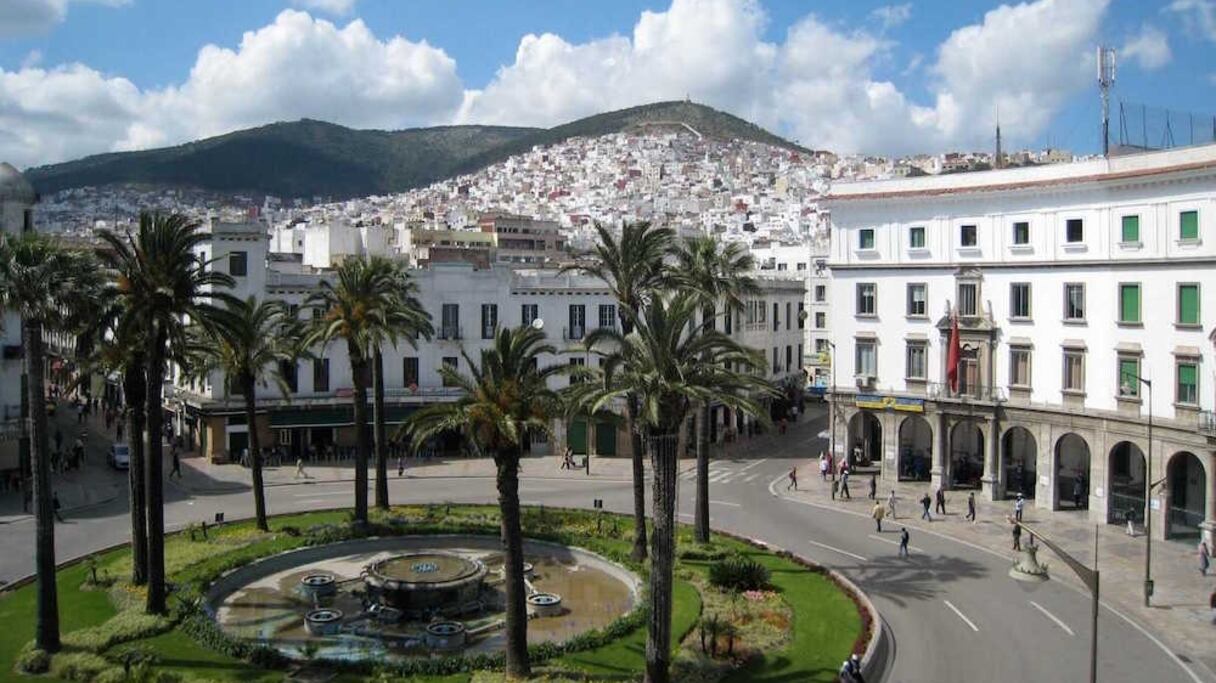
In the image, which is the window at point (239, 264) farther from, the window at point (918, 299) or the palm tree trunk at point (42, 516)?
the window at point (918, 299)

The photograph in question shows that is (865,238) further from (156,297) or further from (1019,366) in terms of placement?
(156,297)

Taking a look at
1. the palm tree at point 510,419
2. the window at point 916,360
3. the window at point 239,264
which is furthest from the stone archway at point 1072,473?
the window at point 239,264

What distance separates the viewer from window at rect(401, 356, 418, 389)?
6206 cm

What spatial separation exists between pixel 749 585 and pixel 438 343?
34637 millimetres

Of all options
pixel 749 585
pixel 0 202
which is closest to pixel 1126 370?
pixel 749 585

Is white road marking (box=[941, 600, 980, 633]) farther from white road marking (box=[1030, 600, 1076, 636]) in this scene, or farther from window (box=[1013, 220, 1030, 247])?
window (box=[1013, 220, 1030, 247])

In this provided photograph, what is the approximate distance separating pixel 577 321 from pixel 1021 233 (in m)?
28.3

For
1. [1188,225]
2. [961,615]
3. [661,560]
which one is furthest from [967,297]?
[661,560]

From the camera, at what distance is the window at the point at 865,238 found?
178 feet

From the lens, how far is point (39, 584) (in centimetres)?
2586

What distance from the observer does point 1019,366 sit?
4869 cm

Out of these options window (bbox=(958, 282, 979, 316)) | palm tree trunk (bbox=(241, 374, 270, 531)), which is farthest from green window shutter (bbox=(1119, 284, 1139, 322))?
palm tree trunk (bbox=(241, 374, 270, 531))

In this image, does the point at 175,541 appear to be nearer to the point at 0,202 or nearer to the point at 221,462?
the point at 221,462

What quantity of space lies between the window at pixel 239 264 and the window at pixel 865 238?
3558 centimetres
